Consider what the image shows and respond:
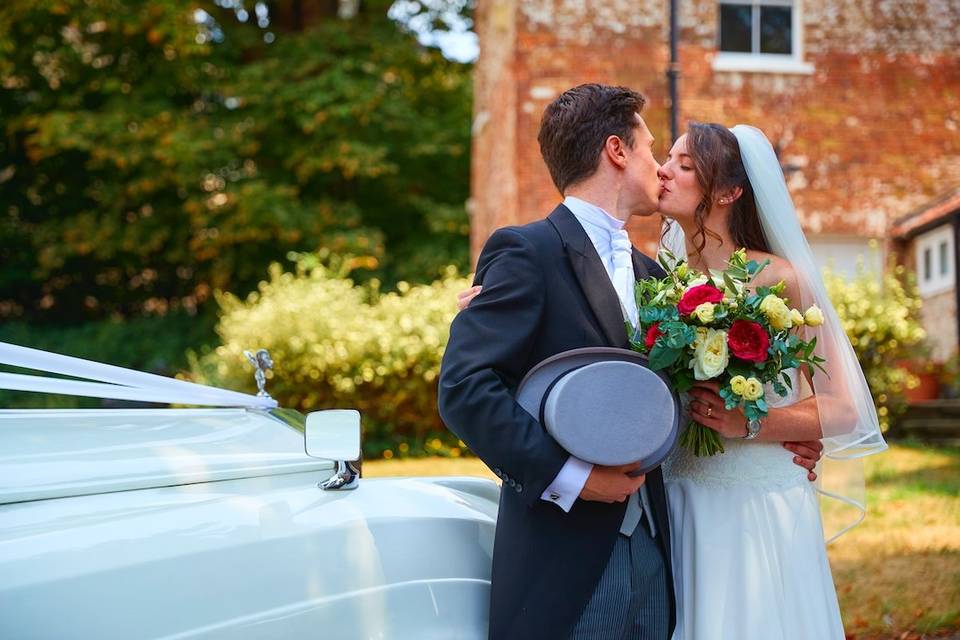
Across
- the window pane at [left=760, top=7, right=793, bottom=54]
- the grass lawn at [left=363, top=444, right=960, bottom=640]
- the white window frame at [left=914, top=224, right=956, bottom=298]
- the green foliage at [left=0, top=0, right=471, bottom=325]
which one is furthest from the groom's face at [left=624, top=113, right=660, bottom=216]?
the green foliage at [left=0, top=0, right=471, bottom=325]

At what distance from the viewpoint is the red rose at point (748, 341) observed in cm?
245

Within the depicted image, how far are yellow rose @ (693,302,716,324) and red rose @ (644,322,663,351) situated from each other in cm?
10

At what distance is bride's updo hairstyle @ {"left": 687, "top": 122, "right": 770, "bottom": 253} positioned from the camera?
3023 mm

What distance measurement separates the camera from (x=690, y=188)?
9.91 ft

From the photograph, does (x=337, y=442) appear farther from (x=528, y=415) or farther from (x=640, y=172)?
(x=640, y=172)

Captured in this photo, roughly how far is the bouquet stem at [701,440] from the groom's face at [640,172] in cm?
61

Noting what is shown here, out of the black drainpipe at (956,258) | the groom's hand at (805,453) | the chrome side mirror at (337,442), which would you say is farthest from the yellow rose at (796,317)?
the black drainpipe at (956,258)

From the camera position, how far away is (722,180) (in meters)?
3.03

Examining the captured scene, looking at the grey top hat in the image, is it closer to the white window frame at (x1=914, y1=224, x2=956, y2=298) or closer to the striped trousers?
the striped trousers

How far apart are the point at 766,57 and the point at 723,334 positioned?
39.8 feet

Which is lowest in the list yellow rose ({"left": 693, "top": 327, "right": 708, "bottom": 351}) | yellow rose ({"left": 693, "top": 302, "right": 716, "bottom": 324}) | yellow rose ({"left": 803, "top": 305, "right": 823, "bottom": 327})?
yellow rose ({"left": 693, "top": 327, "right": 708, "bottom": 351})

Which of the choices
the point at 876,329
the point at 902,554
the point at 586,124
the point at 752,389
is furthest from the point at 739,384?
the point at 876,329

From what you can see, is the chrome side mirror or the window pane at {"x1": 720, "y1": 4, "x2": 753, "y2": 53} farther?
the window pane at {"x1": 720, "y1": 4, "x2": 753, "y2": 53}

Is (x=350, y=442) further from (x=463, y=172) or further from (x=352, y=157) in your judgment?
(x=463, y=172)
